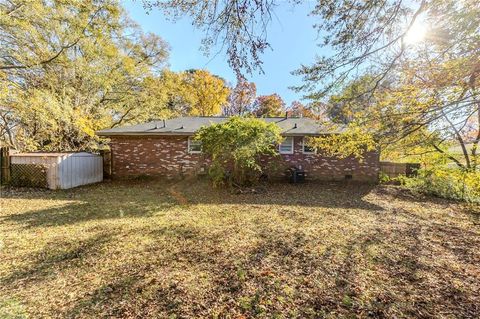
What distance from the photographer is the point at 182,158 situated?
39.6 feet

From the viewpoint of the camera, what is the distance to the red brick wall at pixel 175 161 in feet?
39.1

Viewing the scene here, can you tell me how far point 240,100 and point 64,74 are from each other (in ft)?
67.8

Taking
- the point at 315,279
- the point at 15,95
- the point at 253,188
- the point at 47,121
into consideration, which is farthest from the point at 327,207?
the point at 15,95

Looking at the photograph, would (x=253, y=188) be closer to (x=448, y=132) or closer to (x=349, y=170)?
(x=349, y=170)

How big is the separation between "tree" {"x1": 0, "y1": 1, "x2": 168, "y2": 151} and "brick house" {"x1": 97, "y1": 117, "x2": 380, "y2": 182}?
1785 mm

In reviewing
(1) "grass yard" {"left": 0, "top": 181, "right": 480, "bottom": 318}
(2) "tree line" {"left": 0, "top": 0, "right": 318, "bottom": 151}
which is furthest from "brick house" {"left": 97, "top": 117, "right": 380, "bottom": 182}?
(1) "grass yard" {"left": 0, "top": 181, "right": 480, "bottom": 318}

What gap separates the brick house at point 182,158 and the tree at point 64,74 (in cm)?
178

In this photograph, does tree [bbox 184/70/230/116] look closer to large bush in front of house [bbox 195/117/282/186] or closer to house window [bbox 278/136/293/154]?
house window [bbox 278/136/293/154]

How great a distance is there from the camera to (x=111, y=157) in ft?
40.3

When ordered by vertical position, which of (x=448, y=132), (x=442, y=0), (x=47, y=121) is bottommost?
(x=448, y=132)

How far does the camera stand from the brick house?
11.8 metres

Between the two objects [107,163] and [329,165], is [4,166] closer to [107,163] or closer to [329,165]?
[107,163]

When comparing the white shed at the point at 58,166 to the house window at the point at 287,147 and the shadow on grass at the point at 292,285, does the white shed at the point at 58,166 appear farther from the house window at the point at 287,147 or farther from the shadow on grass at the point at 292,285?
the house window at the point at 287,147

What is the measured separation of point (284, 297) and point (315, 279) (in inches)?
24.8
